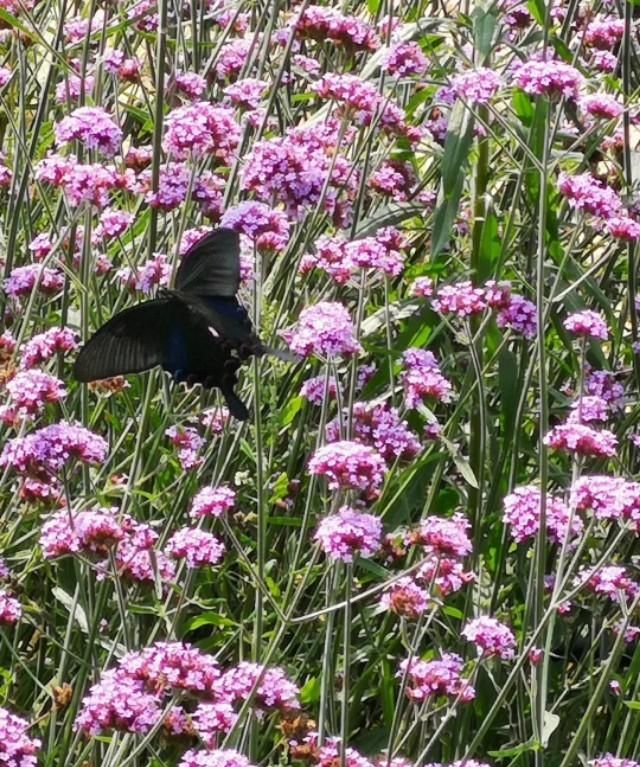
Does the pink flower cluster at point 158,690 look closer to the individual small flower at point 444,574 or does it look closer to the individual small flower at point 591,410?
the individual small flower at point 444,574

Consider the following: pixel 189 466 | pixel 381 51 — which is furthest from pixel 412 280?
pixel 189 466

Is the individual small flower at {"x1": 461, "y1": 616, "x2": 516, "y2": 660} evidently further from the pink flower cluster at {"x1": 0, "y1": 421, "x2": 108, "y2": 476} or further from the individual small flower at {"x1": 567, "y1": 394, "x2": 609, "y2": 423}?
the pink flower cluster at {"x1": 0, "y1": 421, "x2": 108, "y2": 476}

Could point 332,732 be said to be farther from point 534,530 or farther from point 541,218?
point 541,218

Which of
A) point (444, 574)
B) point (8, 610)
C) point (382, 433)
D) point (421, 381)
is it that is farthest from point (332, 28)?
point (8, 610)

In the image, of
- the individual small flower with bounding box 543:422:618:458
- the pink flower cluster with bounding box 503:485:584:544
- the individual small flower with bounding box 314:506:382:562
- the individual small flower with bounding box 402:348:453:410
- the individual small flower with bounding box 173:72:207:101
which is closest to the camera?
the individual small flower with bounding box 314:506:382:562

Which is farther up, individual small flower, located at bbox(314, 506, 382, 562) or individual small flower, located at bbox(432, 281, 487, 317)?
individual small flower, located at bbox(432, 281, 487, 317)

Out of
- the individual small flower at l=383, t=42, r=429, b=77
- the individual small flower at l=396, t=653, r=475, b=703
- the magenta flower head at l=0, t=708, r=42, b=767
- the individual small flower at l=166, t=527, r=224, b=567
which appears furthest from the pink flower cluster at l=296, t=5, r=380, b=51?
the magenta flower head at l=0, t=708, r=42, b=767

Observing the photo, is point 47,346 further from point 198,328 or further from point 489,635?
point 489,635
